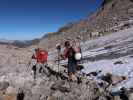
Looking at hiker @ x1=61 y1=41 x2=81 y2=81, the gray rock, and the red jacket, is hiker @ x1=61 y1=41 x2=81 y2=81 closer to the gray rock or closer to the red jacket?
the gray rock

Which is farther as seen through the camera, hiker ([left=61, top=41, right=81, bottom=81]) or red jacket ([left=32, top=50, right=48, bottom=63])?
red jacket ([left=32, top=50, right=48, bottom=63])

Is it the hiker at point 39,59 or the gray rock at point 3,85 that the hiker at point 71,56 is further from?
the hiker at point 39,59

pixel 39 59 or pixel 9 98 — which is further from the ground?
pixel 39 59

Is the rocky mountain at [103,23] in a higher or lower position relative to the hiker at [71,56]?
higher

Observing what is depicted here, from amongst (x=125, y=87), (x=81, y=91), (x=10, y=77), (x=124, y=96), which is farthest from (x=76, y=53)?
(x=10, y=77)

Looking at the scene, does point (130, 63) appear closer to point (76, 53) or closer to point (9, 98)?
point (76, 53)

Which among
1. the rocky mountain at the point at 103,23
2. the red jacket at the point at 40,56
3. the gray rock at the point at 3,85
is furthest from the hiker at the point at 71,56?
the rocky mountain at the point at 103,23

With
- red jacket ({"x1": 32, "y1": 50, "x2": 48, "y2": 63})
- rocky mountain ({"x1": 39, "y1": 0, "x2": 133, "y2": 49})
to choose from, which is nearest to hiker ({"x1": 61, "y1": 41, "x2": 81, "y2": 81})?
red jacket ({"x1": 32, "y1": 50, "x2": 48, "y2": 63})

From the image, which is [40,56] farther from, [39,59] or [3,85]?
[3,85]

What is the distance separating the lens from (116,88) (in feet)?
33.3

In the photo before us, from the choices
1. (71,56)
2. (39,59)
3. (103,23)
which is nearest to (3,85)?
(71,56)

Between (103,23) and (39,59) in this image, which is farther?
(103,23)

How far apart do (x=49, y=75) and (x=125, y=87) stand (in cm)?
550

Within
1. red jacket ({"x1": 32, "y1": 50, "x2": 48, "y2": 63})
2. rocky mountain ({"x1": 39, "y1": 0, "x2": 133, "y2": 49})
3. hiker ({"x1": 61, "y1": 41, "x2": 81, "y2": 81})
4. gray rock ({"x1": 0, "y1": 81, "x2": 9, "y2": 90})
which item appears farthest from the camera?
rocky mountain ({"x1": 39, "y1": 0, "x2": 133, "y2": 49})
